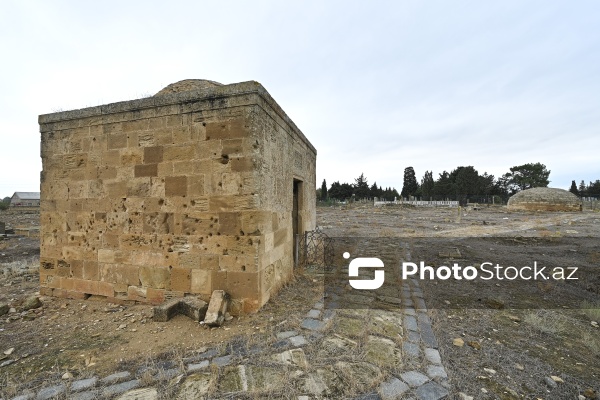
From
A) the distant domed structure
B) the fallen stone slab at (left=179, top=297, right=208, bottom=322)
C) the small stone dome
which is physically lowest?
the fallen stone slab at (left=179, top=297, right=208, bottom=322)

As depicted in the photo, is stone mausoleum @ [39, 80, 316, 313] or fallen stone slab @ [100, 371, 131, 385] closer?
fallen stone slab @ [100, 371, 131, 385]

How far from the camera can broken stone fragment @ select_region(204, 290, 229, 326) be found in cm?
371

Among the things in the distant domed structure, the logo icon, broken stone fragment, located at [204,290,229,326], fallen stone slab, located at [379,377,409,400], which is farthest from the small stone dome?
the distant domed structure

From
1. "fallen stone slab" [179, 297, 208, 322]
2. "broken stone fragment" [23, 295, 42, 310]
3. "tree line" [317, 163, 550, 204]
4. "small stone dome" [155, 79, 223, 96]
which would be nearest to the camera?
"fallen stone slab" [179, 297, 208, 322]

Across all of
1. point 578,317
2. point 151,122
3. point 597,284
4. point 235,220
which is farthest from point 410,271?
point 151,122

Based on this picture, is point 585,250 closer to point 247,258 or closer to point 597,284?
point 597,284

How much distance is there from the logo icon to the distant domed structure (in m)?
35.3

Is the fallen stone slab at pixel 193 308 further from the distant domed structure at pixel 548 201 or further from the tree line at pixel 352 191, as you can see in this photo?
the tree line at pixel 352 191

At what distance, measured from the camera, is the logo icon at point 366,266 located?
5484 millimetres

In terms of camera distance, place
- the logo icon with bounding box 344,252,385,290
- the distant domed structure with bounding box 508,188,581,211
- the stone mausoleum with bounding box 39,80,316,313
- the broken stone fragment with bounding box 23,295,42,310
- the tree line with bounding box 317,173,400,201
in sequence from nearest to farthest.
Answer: the stone mausoleum with bounding box 39,80,316,313 → the broken stone fragment with bounding box 23,295,42,310 → the logo icon with bounding box 344,252,385,290 → the distant domed structure with bounding box 508,188,581,211 → the tree line with bounding box 317,173,400,201

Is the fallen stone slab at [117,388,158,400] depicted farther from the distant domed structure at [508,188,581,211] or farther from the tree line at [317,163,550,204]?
the tree line at [317,163,550,204]

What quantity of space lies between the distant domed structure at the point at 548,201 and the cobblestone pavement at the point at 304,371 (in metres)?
38.6

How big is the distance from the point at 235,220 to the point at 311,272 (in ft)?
9.65

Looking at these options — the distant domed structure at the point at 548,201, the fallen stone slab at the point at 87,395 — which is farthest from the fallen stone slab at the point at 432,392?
the distant domed structure at the point at 548,201
